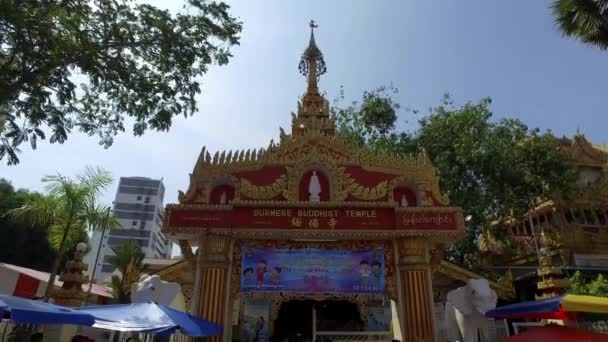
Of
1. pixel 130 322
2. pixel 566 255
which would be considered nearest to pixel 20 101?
pixel 130 322

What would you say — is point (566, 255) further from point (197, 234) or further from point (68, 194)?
point (68, 194)

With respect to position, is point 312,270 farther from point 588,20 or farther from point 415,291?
point 588,20

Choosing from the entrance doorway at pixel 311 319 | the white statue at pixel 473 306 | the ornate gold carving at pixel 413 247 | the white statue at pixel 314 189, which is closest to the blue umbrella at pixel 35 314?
the white statue at pixel 314 189

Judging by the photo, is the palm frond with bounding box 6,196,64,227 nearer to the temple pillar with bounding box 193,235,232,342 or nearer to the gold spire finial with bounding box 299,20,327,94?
the temple pillar with bounding box 193,235,232,342

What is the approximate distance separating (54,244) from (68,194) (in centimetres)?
196

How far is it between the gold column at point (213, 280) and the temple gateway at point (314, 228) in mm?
24

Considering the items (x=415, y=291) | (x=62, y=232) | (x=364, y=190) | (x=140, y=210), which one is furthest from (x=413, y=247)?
(x=140, y=210)

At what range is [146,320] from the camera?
7133 millimetres

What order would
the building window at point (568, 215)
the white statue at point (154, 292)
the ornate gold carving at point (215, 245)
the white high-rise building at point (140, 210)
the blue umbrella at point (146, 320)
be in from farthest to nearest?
the white high-rise building at point (140, 210), the building window at point (568, 215), the ornate gold carving at point (215, 245), the white statue at point (154, 292), the blue umbrella at point (146, 320)

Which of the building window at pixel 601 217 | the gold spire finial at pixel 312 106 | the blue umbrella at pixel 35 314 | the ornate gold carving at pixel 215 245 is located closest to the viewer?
the blue umbrella at pixel 35 314

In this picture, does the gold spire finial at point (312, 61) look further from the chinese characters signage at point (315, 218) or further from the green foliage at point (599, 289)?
the green foliage at point (599, 289)

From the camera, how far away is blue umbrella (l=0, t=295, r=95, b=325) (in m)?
5.44

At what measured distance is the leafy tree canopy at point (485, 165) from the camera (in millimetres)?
17359

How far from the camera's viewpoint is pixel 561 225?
61.2 feet
